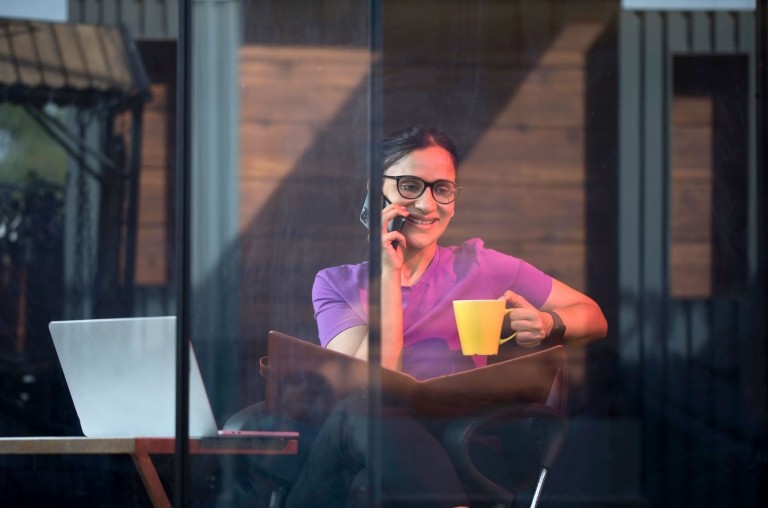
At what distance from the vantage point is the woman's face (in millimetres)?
2877

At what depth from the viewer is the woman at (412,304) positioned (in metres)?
2.86

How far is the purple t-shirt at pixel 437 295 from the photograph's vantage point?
2.85m

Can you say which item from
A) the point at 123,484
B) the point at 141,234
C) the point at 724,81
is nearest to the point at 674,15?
the point at 724,81

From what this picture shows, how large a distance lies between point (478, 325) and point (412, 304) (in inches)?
7.8

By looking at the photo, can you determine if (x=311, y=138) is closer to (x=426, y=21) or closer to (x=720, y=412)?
(x=426, y=21)

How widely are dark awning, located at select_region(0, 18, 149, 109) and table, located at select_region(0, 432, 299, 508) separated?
0.99 meters

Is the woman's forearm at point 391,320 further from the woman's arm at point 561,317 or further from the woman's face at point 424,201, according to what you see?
the woman's arm at point 561,317

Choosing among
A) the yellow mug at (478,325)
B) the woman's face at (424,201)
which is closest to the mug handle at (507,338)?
the yellow mug at (478,325)

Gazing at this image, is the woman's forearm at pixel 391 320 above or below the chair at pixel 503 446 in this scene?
above

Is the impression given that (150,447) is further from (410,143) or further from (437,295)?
(410,143)

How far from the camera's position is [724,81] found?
115 inches

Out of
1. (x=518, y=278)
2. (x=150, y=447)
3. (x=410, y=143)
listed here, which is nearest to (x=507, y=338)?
(x=518, y=278)

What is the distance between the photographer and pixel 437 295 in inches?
113

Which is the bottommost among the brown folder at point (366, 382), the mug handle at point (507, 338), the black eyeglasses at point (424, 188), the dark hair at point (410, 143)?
the brown folder at point (366, 382)
